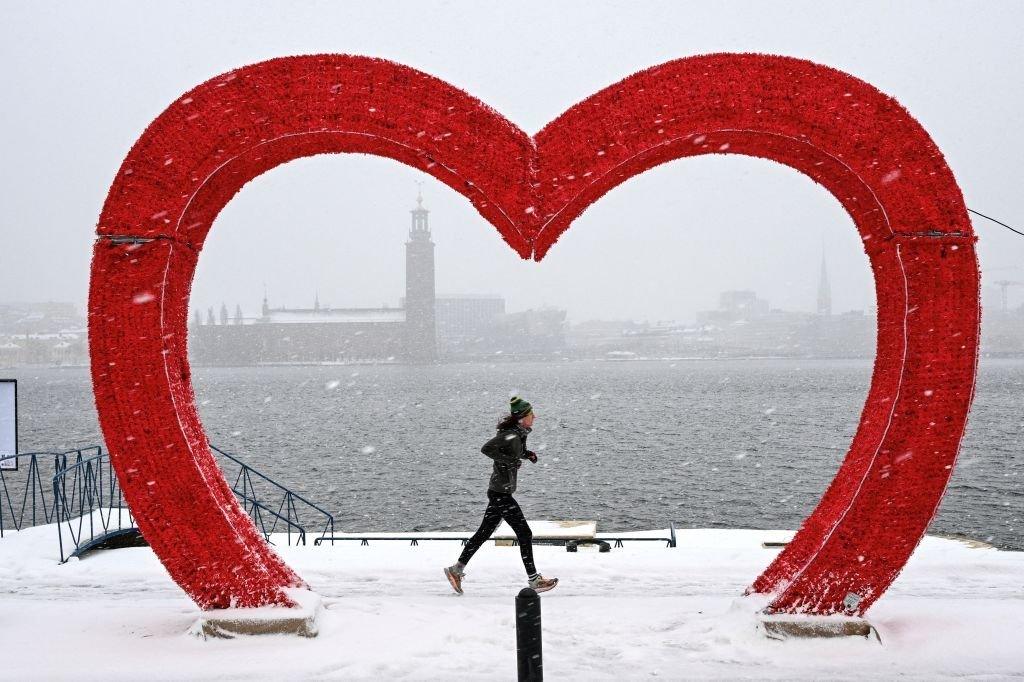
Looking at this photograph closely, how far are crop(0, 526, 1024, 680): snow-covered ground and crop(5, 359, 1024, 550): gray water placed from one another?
2114 cm

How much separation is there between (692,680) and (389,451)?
49423mm

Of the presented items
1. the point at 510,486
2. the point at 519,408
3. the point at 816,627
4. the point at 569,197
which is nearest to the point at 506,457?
the point at 510,486

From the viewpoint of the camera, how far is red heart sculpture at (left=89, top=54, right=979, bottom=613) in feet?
→ 18.7

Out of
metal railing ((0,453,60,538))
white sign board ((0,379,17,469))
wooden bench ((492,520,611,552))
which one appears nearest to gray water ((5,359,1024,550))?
metal railing ((0,453,60,538))

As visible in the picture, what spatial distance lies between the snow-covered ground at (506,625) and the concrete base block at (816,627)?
0.08 m

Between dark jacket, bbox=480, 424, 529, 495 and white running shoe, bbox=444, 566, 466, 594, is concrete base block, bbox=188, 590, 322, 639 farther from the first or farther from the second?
dark jacket, bbox=480, 424, 529, 495

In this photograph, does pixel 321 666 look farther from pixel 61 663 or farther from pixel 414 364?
pixel 414 364

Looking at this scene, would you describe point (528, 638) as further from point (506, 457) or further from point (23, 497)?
point (23, 497)

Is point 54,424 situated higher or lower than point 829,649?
lower

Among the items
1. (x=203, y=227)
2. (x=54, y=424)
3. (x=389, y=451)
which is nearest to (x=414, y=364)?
(x=54, y=424)

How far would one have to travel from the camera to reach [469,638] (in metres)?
5.82

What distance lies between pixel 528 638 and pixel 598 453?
47316mm

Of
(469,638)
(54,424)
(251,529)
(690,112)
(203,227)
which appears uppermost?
(690,112)

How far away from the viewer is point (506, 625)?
19.9 feet
